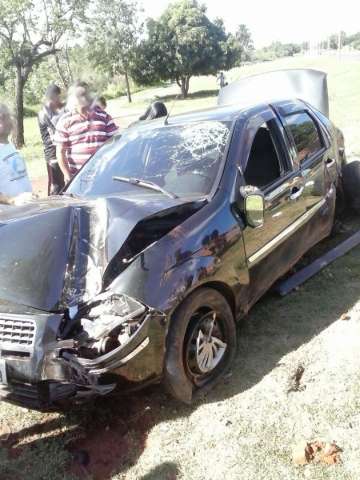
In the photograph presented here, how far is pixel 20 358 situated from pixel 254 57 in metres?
105

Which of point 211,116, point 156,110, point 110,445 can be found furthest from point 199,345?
point 156,110

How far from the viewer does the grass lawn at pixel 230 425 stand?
257 centimetres

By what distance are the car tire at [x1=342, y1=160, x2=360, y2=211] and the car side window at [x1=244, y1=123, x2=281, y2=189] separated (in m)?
1.68

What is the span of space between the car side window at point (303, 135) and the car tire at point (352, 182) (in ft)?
2.70

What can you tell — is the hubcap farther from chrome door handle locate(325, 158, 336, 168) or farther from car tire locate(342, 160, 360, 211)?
car tire locate(342, 160, 360, 211)

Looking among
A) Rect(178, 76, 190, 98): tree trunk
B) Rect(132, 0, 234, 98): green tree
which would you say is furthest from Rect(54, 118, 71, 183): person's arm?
Rect(178, 76, 190, 98): tree trunk

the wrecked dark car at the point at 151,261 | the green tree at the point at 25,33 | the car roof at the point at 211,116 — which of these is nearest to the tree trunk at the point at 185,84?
the green tree at the point at 25,33

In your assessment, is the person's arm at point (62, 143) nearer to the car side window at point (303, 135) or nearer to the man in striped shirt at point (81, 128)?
the man in striped shirt at point (81, 128)

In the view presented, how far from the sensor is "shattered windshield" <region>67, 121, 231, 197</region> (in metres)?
3.49

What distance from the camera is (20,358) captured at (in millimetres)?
2557

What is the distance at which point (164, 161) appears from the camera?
12.2 ft

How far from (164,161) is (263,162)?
810mm

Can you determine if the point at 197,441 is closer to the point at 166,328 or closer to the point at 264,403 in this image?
the point at 264,403

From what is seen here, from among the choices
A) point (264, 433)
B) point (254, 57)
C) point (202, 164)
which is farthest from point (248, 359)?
point (254, 57)
